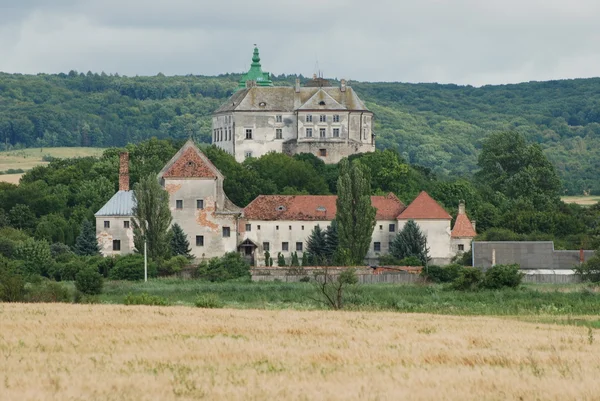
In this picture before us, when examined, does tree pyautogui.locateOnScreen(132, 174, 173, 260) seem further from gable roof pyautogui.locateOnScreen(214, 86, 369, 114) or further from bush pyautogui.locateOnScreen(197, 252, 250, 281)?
gable roof pyautogui.locateOnScreen(214, 86, 369, 114)

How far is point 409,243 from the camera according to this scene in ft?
314

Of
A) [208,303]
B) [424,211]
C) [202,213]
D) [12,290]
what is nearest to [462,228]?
[424,211]

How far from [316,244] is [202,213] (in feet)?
23.6

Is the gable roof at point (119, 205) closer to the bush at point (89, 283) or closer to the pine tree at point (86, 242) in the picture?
the pine tree at point (86, 242)

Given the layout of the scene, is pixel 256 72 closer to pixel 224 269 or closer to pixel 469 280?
pixel 224 269

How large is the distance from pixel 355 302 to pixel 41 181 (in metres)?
51.6

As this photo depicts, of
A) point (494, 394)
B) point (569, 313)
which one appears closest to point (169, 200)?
point (569, 313)

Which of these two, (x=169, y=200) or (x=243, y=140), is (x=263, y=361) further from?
(x=243, y=140)

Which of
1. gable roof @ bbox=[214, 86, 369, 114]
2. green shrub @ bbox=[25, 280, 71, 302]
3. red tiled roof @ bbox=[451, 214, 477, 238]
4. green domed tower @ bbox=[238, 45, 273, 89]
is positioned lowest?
green shrub @ bbox=[25, 280, 71, 302]

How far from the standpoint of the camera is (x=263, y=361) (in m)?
38.6

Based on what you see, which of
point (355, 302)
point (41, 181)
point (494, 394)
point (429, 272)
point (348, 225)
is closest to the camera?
point (494, 394)

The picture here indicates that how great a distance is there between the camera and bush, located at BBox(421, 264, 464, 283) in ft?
271

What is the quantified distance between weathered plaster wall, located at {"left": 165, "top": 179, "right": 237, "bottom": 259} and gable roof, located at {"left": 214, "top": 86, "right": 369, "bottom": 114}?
26773 mm

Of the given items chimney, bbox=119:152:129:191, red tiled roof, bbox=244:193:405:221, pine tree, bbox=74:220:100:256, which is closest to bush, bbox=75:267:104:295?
pine tree, bbox=74:220:100:256
